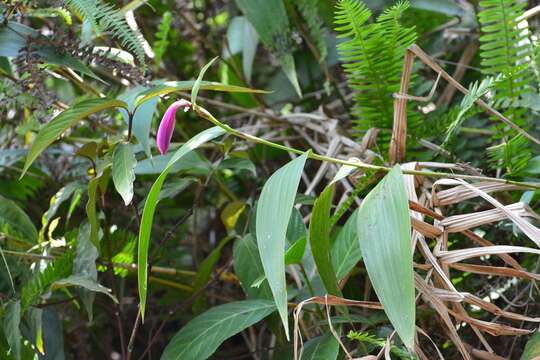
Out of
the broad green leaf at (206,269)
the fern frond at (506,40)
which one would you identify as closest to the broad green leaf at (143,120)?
the broad green leaf at (206,269)

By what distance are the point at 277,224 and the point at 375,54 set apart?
1.16ft

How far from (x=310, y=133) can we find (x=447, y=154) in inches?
10.5

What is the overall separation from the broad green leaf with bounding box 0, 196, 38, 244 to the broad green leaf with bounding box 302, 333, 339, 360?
359 mm

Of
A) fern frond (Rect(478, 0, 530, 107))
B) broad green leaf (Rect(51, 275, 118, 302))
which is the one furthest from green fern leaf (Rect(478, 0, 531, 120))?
broad green leaf (Rect(51, 275, 118, 302))

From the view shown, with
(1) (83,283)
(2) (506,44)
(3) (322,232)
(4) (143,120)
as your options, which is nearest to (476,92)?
(2) (506,44)

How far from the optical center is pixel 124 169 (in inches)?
26.6

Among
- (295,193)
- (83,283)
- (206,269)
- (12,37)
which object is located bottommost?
(206,269)

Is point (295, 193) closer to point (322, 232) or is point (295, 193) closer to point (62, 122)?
point (322, 232)

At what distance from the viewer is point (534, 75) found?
2.71 feet

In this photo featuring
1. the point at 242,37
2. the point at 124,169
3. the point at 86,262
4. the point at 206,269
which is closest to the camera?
the point at 124,169

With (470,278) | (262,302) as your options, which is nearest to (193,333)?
(262,302)

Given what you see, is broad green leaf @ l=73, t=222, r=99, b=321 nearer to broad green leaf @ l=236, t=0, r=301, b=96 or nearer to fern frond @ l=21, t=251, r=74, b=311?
fern frond @ l=21, t=251, r=74, b=311

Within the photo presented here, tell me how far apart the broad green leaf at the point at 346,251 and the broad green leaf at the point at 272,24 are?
302 millimetres

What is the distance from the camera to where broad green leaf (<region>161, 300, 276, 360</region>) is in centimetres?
72
